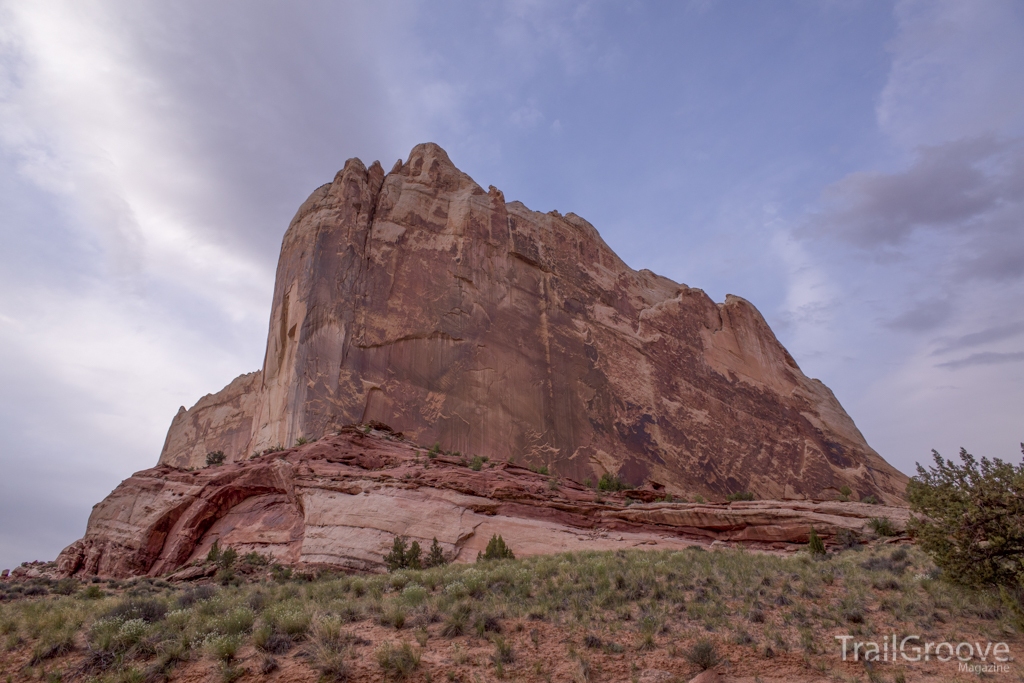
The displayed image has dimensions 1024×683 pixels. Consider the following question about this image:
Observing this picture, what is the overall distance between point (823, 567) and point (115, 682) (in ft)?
48.1

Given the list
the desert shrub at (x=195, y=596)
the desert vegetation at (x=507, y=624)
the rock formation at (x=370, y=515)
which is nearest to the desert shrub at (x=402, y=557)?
the rock formation at (x=370, y=515)

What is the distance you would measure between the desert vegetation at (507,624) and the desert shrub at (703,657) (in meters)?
0.03

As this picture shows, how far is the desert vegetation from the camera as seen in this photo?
314 inches

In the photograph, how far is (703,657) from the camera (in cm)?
818

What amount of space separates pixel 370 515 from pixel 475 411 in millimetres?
13437

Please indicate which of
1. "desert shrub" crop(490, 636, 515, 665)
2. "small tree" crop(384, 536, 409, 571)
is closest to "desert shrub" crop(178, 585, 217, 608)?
"small tree" crop(384, 536, 409, 571)

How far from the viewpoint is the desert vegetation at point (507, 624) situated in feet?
26.1

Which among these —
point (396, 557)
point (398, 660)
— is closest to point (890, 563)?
point (398, 660)

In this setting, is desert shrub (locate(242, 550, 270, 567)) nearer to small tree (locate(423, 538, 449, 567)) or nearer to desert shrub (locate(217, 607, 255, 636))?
small tree (locate(423, 538, 449, 567))

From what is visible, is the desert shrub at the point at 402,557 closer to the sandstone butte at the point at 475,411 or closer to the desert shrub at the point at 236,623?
the sandstone butte at the point at 475,411

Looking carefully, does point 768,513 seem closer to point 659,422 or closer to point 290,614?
point 659,422

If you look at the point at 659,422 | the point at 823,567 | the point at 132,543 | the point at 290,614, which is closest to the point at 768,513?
the point at 823,567

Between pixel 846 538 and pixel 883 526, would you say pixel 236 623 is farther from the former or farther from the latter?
pixel 883 526

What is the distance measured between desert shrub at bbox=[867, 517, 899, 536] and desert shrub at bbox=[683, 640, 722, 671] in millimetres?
16121
